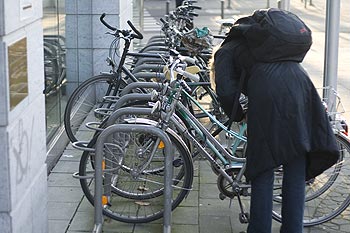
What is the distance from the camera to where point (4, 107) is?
366 cm

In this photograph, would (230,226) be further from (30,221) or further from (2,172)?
(2,172)

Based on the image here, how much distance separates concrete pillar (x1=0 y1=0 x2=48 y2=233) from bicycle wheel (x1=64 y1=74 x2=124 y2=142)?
2.51 metres

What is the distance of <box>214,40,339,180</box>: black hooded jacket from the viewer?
4434mm

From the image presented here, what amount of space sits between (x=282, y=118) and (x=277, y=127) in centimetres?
6

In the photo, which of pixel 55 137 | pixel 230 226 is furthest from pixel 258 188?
pixel 55 137

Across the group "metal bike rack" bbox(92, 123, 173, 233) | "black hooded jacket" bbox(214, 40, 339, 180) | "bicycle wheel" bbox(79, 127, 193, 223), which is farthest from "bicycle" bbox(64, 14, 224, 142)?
"black hooded jacket" bbox(214, 40, 339, 180)

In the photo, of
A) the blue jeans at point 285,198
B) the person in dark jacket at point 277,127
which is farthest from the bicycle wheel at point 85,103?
the blue jeans at point 285,198

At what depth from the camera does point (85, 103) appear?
831 cm

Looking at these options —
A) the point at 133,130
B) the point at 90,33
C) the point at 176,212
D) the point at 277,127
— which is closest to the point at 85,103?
the point at 90,33

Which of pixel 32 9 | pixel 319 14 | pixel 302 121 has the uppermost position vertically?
pixel 32 9

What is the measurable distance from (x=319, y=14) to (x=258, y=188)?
1768 cm

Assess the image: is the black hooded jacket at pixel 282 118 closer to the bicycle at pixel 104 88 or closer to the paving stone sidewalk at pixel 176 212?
the paving stone sidewalk at pixel 176 212

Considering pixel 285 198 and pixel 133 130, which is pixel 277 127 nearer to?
pixel 285 198

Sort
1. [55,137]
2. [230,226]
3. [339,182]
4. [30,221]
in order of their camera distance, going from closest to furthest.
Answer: [30,221] → [230,226] → [339,182] → [55,137]
